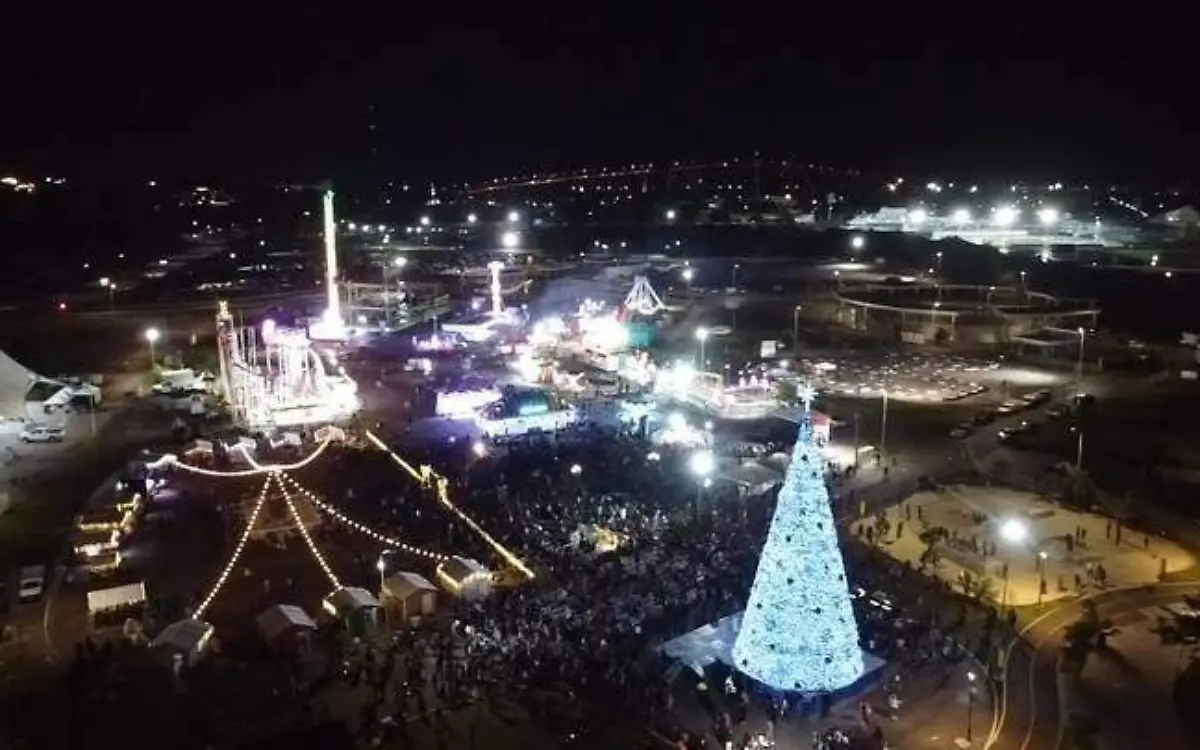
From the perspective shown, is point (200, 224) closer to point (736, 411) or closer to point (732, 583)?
point (736, 411)

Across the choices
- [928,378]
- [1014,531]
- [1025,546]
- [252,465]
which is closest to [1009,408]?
[928,378]

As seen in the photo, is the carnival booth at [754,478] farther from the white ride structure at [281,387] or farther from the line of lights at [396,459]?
the white ride structure at [281,387]

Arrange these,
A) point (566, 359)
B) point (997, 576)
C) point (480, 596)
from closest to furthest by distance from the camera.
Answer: point (480, 596) → point (997, 576) → point (566, 359)

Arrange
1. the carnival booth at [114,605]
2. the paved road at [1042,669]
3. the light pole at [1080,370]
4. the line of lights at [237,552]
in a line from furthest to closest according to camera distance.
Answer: the light pole at [1080,370]
the line of lights at [237,552]
the carnival booth at [114,605]
the paved road at [1042,669]

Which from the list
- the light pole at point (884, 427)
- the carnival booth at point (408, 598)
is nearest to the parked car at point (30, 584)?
the carnival booth at point (408, 598)

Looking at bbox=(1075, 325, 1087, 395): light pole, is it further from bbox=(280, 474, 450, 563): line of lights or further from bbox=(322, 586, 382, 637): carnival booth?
bbox=(322, 586, 382, 637): carnival booth

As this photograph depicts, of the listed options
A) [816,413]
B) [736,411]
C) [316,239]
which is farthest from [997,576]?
[316,239]

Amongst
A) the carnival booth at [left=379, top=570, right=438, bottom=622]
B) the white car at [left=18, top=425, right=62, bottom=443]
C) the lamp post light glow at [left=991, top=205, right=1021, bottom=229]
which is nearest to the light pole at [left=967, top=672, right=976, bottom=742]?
the carnival booth at [left=379, top=570, right=438, bottom=622]
